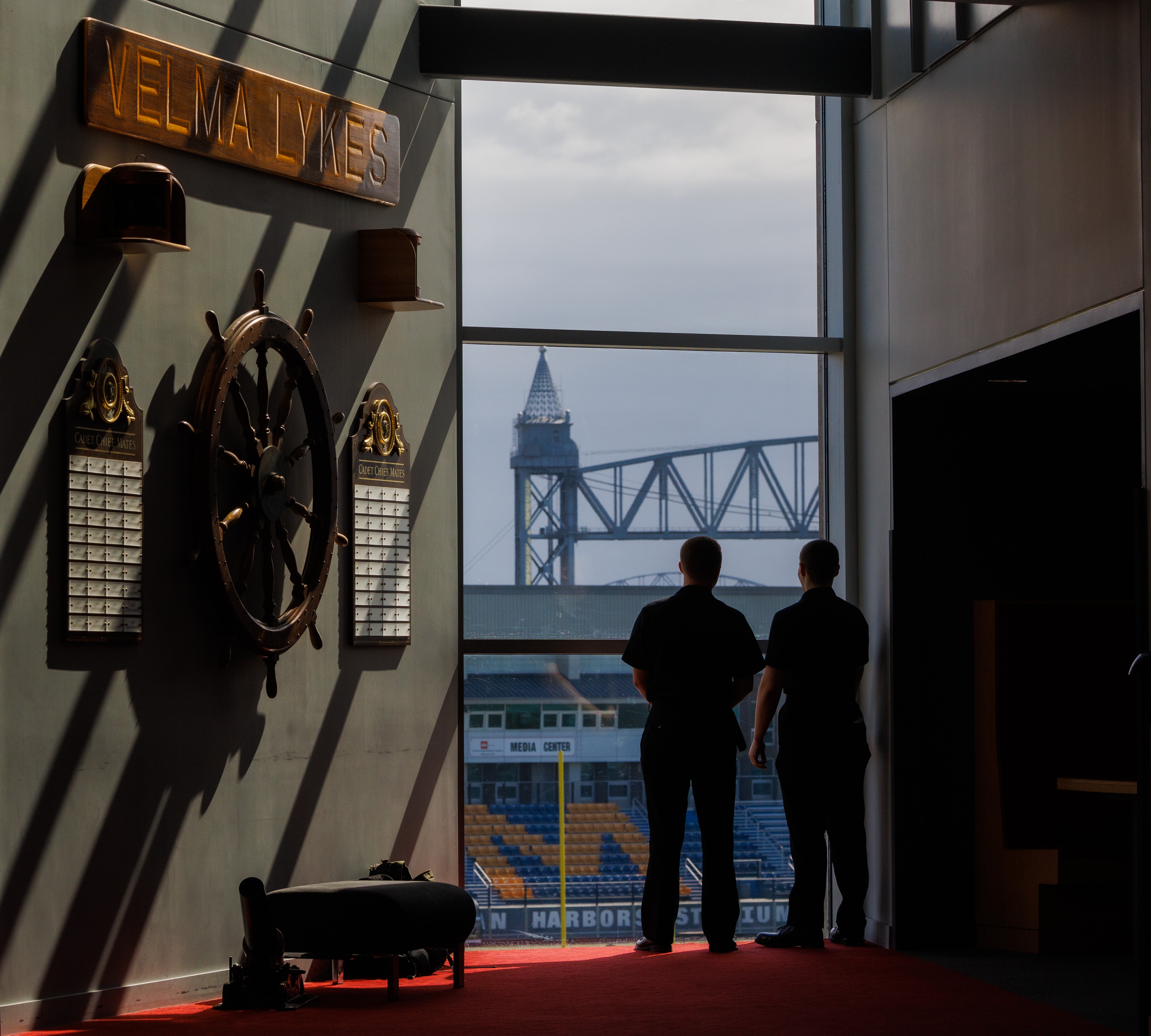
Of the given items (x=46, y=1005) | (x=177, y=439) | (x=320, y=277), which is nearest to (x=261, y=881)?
(x=46, y=1005)

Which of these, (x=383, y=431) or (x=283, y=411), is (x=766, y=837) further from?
(x=283, y=411)

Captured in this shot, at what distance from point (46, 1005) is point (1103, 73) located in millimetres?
3865

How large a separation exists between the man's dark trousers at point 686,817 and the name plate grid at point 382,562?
1.00 metres

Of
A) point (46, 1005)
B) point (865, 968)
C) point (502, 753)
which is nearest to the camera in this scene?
point (46, 1005)

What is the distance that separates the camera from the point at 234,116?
4.80 metres

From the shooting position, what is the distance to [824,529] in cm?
613

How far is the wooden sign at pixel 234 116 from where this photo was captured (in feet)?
14.4

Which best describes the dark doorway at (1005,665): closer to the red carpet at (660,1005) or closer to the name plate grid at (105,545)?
the red carpet at (660,1005)

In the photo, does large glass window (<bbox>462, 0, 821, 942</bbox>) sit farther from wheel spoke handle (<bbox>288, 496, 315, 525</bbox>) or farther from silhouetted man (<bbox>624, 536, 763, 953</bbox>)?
wheel spoke handle (<bbox>288, 496, 315, 525</bbox>)

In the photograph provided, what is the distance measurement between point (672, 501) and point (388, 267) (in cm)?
152

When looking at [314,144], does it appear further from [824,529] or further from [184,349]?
[824,529]

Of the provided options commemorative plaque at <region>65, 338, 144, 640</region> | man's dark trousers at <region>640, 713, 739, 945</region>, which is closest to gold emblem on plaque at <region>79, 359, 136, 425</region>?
commemorative plaque at <region>65, 338, 144, 640</region>

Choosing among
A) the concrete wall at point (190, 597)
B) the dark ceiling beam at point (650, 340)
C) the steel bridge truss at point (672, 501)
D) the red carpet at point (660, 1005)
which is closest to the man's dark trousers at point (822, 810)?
the red carpet at point (660, 1005)

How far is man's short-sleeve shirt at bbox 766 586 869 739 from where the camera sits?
5461 mm
